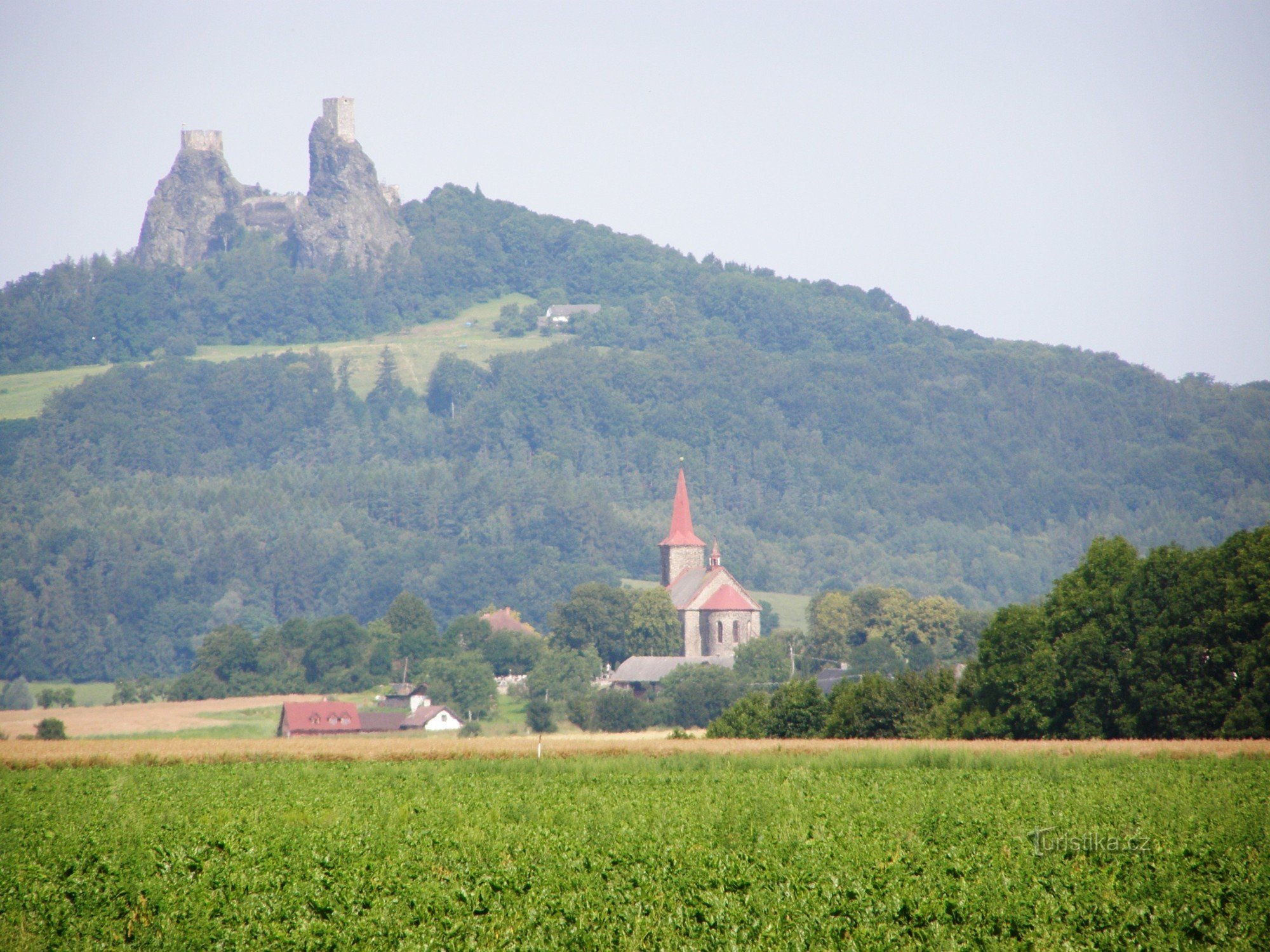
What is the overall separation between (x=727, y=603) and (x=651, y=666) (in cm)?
1120

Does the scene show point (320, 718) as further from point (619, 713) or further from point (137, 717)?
point (619, 713)

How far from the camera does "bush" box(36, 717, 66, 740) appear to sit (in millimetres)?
66375

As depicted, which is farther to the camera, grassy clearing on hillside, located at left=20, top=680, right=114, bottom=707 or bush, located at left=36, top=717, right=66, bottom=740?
grassy clearing on hillside, located at left=20, top=680, right=114, bottom=707

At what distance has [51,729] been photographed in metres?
67.9

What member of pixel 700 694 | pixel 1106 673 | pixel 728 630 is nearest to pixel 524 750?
pixel 1106 673

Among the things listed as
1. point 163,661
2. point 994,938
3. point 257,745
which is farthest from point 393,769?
point 163,661

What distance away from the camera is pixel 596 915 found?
705 inches

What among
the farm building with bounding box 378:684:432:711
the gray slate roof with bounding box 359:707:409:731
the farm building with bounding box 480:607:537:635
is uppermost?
the farm building with bounding box 480:607:537:635

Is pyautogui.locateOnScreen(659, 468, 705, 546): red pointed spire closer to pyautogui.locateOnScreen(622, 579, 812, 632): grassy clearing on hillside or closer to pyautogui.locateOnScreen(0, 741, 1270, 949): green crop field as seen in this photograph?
pyautogui.locateOnScreen(622, 579, 812, 632): grassy clearing on hillside

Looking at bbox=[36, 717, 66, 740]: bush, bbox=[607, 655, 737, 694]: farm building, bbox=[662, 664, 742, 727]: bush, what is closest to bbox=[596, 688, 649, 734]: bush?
bbox=[662, 664, 742, 727]: bush

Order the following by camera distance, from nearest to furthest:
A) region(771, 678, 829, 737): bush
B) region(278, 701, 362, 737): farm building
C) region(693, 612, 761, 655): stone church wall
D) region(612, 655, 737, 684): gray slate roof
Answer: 1. region(771, 678, 829, 737): bush
2. region(278, 701, 362, 737): farm building
3. region(612, 655, 737, 684): gray slate roof
4. region(693, 612, 761, 655): stone church wall

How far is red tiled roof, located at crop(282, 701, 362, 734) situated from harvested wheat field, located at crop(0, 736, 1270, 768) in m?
43.3

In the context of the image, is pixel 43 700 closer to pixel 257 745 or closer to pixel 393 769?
pixel 257 745

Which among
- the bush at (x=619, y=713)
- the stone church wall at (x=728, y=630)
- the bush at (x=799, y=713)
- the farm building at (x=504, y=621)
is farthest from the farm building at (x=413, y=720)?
the bush at (x=799, y=713)
